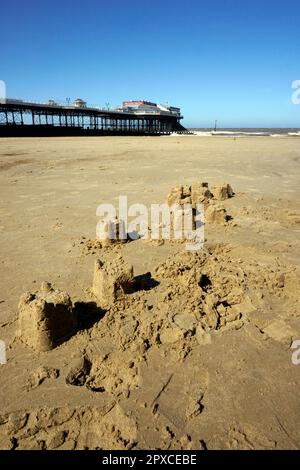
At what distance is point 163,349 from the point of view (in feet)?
10.6

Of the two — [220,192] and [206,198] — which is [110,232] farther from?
[220,192]

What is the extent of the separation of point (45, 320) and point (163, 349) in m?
1.14

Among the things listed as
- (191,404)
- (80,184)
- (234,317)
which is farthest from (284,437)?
(80,184)

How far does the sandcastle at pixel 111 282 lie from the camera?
387 centimetres

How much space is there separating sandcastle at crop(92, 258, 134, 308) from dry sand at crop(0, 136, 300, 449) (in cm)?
12

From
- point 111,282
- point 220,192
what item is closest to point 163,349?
point 111,282

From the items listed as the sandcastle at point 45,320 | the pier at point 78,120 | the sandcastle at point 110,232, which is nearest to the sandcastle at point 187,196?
the sandcastle at point 110,232

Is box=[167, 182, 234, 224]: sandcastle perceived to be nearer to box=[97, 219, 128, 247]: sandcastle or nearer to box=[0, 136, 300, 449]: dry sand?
box=[0, 136, 300, 449]: dry sand

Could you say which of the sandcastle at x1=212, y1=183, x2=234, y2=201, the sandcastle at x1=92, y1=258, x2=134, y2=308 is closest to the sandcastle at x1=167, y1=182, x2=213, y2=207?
the sandcastle at x1=212, y1=183, x2=234, y2=201

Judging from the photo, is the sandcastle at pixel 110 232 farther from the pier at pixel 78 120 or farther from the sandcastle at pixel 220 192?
the pier at pixel 78 120

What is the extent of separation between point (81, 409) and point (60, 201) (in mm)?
6710

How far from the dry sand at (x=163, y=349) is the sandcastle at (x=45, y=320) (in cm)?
10

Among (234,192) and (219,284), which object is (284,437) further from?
(234,192)
